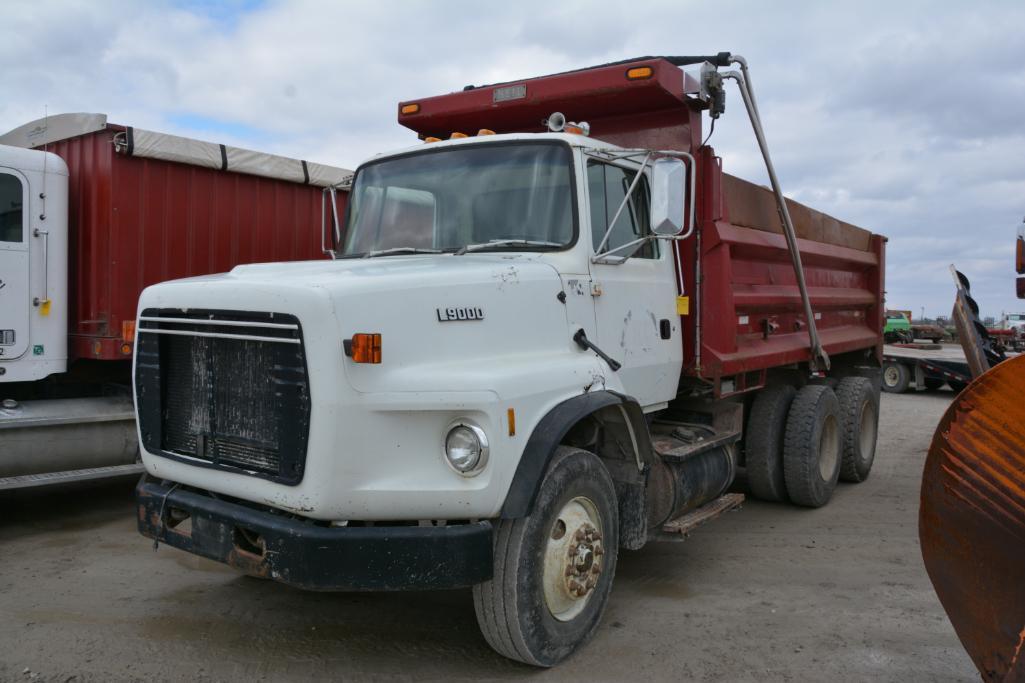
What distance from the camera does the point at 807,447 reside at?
6754mm

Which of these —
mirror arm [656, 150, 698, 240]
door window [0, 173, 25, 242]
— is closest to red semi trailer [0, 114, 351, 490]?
door window [0, 173, 25, 242]

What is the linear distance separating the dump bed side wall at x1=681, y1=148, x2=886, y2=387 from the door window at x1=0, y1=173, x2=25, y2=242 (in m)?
4.99

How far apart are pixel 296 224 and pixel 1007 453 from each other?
6669mm

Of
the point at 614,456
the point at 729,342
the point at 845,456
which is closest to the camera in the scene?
the point at 614,456

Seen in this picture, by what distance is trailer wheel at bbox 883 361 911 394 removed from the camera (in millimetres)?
18094

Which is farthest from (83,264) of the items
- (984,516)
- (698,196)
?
(984,516)

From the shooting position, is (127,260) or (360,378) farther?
(127,260)

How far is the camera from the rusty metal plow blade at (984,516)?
288cm

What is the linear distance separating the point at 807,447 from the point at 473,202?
148 inches

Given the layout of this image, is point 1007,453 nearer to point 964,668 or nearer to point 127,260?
point 964,668

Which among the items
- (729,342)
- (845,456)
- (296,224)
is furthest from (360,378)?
(845,456)

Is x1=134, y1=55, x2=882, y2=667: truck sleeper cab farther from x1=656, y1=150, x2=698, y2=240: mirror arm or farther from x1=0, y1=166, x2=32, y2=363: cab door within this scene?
x1=0, y1=166, x2=32, y2=363: cab door

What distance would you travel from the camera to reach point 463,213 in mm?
4535

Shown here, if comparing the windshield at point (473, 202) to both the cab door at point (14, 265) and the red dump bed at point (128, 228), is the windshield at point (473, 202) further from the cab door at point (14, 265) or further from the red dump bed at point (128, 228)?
the cab door at point (14, 265)
